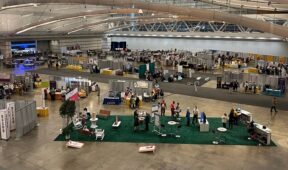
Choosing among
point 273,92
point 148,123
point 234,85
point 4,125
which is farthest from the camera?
point 234,85

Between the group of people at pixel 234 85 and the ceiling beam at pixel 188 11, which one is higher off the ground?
the ceiling beam at pixel 188 11

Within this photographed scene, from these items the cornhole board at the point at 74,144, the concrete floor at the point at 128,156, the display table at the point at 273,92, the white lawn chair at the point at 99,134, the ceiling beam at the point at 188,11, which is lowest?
the concrete floor at the point at 128,156

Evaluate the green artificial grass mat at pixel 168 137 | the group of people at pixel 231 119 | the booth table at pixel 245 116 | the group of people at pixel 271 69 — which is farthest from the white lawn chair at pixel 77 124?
the group of people at pixel 271 69

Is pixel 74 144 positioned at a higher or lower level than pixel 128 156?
higher

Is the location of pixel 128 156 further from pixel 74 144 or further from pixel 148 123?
pixel 148 123

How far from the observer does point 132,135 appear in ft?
61.8

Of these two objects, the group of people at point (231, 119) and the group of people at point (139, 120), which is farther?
the group of people at point (231, 119)

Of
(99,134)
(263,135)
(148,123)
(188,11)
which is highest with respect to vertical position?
(188,11)

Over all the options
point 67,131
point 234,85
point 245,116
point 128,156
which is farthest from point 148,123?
point 234,85

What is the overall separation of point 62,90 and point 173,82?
14850mm

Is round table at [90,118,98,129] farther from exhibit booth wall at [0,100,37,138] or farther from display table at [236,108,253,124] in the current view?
display table at [236,108,253,124]

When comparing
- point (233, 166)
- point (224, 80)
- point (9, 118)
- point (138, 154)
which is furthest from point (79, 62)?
point (233, 166)

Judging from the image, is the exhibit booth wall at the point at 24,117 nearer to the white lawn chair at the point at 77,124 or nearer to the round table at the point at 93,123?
the white lawn chair at the point at 77,124

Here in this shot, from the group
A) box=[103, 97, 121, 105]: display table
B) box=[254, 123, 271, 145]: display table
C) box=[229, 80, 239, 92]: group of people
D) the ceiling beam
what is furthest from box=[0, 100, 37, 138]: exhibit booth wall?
box=[229, 80, 239, 92]: group of people
